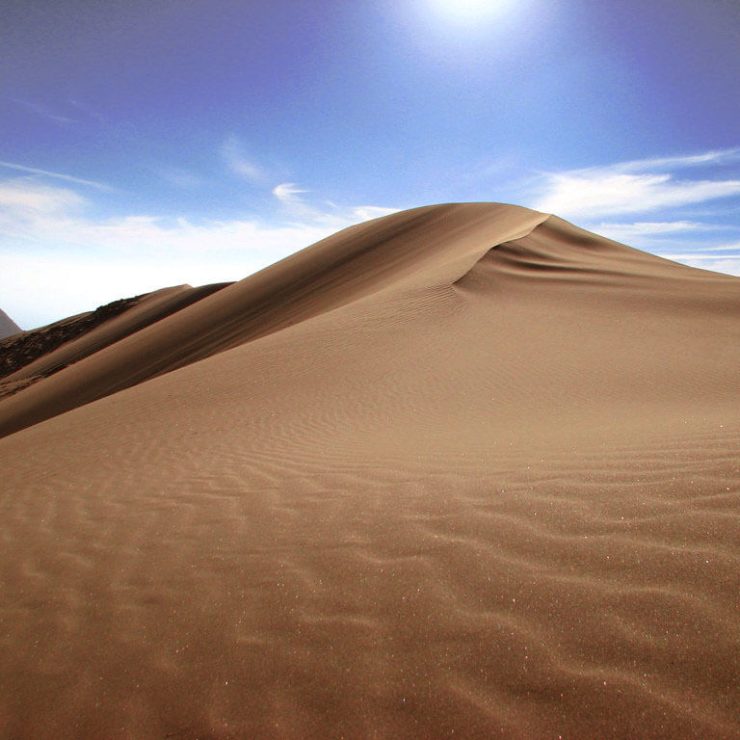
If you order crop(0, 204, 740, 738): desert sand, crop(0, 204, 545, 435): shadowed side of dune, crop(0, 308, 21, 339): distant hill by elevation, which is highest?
crop(0, 308, 21, 339): distant hill

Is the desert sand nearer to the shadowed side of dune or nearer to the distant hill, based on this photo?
the shadowed side of dune

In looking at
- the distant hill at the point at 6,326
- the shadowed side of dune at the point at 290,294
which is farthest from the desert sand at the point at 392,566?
the distant hill at the point at 6,326

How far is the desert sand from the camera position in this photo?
5.16 feet

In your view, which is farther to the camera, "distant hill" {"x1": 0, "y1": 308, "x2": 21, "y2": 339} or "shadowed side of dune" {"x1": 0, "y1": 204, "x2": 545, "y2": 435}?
"distant hill" {"x1": 0, "y1": 308, "x2": 21, "y2": 339}

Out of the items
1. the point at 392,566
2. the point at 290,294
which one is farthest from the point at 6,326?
the point at 392,566

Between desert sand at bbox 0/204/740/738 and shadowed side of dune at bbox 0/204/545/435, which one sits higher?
shadowed side of dune at bbox 0/204/545/435

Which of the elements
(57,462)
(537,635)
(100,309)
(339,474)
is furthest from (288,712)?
(100,309)

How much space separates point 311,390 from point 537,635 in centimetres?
590

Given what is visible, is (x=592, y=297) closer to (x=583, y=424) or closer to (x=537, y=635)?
(x=583, y=424)

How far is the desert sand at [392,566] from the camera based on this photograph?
1.57m

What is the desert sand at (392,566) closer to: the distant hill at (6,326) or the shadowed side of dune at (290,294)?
the shadowed side of dune at (290,294)

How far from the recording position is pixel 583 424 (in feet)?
15.1

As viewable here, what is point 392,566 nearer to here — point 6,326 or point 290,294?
point 290,294

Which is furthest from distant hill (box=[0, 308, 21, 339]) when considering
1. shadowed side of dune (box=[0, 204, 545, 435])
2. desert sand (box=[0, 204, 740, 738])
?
desert sand (box=[0, 204, 740, 738])
